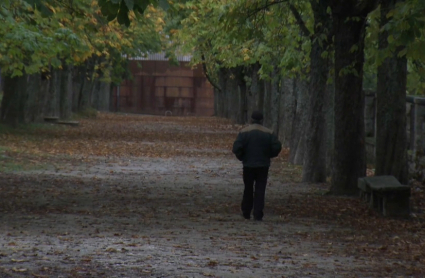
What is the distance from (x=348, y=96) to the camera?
1820 cm

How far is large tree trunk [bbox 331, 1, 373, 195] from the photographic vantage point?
17.8 metres

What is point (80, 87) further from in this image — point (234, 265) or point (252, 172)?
point (234, 265)

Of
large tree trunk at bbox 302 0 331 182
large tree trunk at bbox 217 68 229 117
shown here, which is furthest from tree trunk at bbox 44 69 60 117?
large tree trunk at bbox 302 0 331 182

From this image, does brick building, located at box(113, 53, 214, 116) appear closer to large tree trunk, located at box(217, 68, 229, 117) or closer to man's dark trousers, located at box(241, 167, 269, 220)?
large tree trunk, located at box(217, 68, 229, 117)

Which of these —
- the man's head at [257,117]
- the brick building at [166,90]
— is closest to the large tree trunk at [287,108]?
the man's head at [257,117]

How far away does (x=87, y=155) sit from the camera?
2922 centimetres

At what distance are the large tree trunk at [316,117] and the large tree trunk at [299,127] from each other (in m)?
0.94

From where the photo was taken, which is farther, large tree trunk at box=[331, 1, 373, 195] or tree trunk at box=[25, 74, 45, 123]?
tree trunk at box=[25, 74, 45, 123]

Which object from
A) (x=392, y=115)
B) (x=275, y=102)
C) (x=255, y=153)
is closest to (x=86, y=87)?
(x=275, y=102)

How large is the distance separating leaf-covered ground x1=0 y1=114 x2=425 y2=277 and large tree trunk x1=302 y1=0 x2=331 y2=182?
0.64 m

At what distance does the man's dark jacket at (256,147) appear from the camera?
48.1 ft

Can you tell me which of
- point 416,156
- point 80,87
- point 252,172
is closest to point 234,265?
point 252,172

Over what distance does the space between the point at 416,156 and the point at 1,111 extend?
20772mm

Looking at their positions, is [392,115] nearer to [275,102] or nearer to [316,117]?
[316,117]
